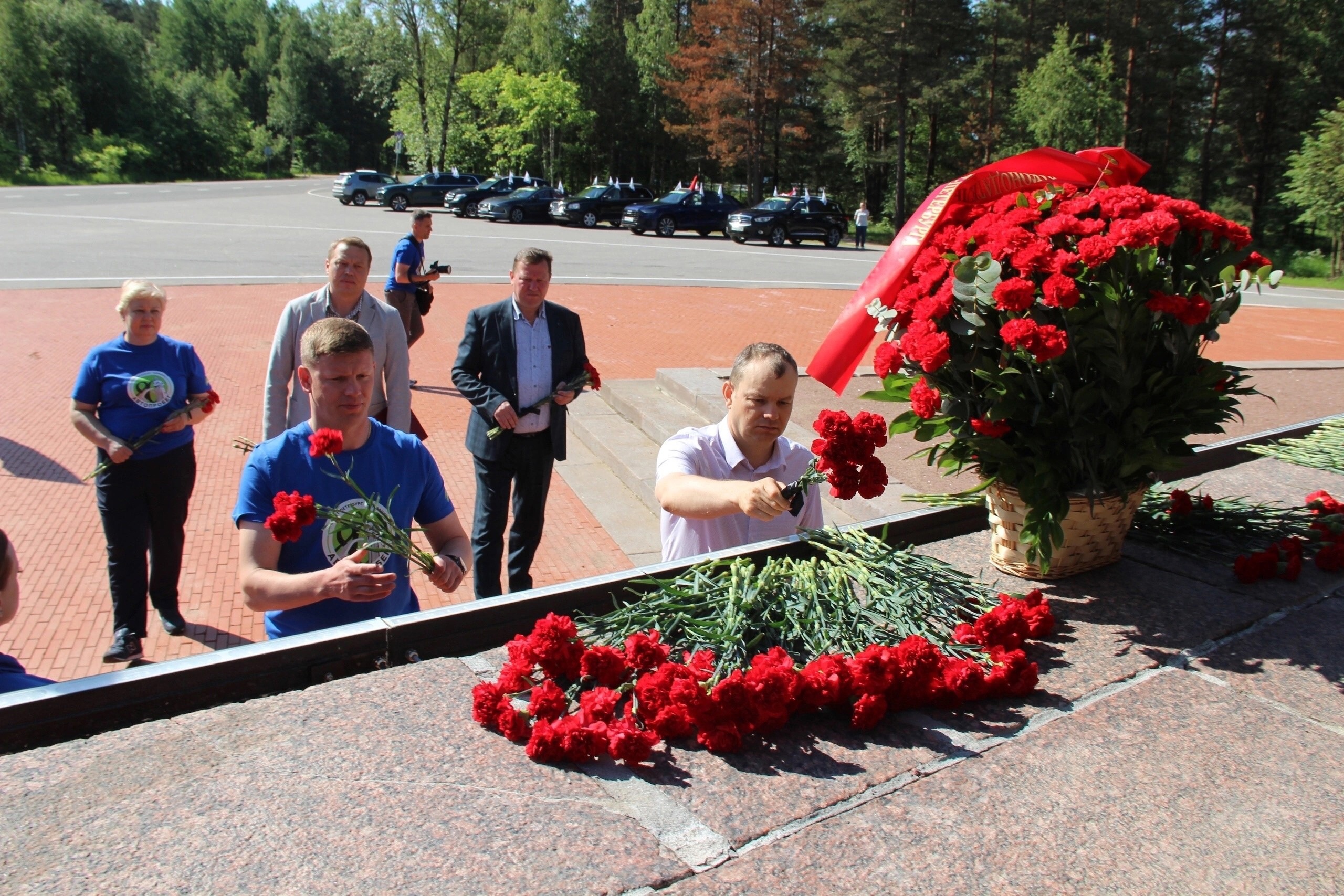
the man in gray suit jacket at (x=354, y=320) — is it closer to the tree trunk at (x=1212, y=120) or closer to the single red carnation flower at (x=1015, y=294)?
the single red carnation flower at (x=1015, y=294)

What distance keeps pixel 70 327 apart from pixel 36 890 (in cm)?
1239

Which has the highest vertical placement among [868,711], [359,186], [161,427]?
[359,186]

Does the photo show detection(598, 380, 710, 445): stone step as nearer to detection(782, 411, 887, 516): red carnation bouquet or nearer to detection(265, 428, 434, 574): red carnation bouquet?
detection(265, 428, 434, 574): red carnation bouquet

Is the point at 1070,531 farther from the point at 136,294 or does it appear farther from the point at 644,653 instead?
the point at 136,294

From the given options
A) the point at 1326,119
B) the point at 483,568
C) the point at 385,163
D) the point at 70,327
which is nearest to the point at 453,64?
the point at 385,163

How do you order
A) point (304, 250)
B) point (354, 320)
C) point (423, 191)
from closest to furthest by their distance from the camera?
1. point (354, 320)
2. point (304, 250)
3. point (423, 191)

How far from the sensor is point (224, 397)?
912cm

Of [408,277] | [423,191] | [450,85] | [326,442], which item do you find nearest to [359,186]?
[423,191]

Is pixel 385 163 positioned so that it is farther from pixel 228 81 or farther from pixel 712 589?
pixel 712 589

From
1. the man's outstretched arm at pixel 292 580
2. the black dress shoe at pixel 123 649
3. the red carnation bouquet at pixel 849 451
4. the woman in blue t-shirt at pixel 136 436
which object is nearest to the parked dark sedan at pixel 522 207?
the woman in blue t-shirt at pixel 136 436

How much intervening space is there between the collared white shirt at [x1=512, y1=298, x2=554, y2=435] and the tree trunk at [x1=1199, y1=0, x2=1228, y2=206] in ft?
145

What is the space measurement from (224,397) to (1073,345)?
836cm

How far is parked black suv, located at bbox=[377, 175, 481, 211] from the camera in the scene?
38062mm

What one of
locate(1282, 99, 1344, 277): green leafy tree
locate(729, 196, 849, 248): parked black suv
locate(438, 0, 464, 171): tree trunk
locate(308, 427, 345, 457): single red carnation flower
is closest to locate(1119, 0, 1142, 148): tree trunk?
locate(1282, 99, 1344, 277): green leafy tree
